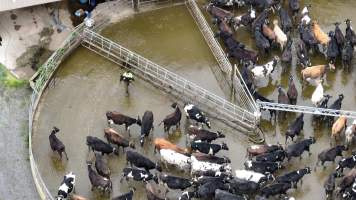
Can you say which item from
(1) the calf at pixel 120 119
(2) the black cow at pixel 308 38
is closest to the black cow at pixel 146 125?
(1) the calf at pixel 120 119

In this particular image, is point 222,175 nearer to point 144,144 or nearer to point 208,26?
point 144,144

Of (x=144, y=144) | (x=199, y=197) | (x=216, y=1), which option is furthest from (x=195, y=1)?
(x=199, y=197)

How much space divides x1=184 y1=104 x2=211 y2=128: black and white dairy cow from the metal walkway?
694 millimetres

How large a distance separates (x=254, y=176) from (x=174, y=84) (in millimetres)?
5241

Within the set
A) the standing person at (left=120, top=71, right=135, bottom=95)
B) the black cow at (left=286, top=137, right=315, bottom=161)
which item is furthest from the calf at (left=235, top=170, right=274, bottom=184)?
the standing person at (left=120, top=71, right=135, bottom=95)

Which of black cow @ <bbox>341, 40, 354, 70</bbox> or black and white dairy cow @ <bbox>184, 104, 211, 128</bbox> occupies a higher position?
black cow @ <bbox>341, 40, 354, 70</bbox>

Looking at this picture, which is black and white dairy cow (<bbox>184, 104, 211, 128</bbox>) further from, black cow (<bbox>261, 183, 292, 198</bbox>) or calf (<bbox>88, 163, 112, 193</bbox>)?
calf (<bbox>88, 163, 112, 193</bbox>)

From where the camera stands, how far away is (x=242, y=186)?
2450 cm

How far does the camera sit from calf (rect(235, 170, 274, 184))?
974 inches

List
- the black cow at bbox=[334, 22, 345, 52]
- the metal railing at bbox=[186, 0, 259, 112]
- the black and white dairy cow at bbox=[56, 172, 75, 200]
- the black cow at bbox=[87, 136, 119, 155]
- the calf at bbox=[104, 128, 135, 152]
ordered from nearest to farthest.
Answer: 1. the black and white dairy cow at bbox=[56, 172, 75, 200]
2. the black cow at bbox=[87, 136, 119, 155]
3. the calf at bbox=[104, 128, 135, 152]
4. the metal railing at bbox=[186, 0, 259, 112]
5. the black cow at bbox=[334, 22, 345, 52]

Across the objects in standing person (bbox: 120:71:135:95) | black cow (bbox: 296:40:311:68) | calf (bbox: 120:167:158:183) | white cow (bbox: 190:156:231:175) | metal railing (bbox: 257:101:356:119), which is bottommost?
calf (bbox: 120:167:158:183)

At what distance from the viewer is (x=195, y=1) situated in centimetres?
3161

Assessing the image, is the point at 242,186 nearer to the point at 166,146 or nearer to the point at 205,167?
the point at 205,167

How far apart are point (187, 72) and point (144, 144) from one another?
381 cm
